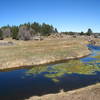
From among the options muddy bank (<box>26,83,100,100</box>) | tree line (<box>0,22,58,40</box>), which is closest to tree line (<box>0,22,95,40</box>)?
tree line (<box>0,22,58,40</box>)

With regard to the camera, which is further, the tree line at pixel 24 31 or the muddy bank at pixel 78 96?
the tree line at pixel 24 31

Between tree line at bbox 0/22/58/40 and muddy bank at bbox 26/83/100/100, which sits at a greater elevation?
tree line at bbox 0/22/58/40

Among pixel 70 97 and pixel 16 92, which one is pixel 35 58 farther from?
pixel 70 97

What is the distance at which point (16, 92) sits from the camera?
17.8 meters

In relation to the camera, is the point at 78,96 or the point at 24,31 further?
the point at 24,31

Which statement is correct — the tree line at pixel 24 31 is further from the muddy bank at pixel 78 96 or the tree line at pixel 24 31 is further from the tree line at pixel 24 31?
the muddy bank at pixel 78 96

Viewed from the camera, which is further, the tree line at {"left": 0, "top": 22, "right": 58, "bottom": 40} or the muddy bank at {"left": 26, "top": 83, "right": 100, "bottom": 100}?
the tree line at {"left": 0, "top": 22, "right": 58, "bottom": 40}

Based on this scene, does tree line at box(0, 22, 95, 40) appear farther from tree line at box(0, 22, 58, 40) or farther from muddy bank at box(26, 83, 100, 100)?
muddy bank at box(26, 83, 100, 100)

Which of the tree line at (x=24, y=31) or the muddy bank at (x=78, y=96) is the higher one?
the tree line at (x=24, y=31)

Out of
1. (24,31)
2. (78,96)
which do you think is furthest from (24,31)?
(78,96)

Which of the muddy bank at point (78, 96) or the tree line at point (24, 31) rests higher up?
the tree line at point (24, 31)

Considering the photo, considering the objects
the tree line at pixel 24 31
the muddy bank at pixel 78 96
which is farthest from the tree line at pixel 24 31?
the muddy bank at pixel 78 96

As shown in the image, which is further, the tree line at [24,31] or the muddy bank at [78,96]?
the tree line at [24,31]

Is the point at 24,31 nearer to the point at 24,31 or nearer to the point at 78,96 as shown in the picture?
the point at 24,31
